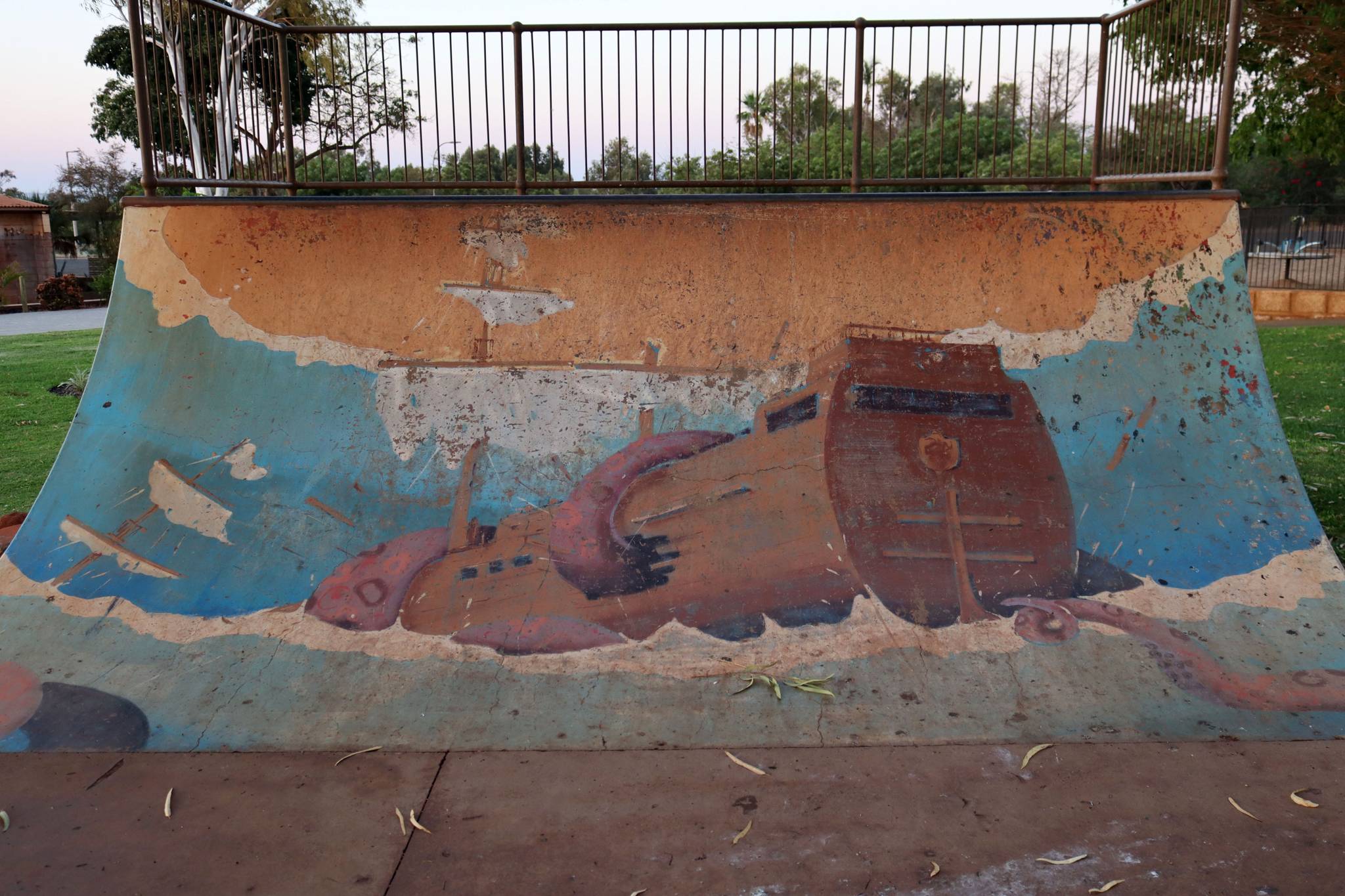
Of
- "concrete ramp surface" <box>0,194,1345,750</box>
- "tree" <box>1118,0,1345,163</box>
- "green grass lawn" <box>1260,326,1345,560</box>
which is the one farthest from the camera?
"tree" <box>1118,0,1345,163</box>

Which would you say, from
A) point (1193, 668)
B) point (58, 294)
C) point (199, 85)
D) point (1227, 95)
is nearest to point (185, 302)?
point (199, 85)

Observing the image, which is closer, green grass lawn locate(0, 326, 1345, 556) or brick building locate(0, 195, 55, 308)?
green grass lawn locate(0, 326, 1345, 556)

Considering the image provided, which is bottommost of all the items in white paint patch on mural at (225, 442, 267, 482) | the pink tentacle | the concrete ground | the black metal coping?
the concrete ground

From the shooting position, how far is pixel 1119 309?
503 centimetres

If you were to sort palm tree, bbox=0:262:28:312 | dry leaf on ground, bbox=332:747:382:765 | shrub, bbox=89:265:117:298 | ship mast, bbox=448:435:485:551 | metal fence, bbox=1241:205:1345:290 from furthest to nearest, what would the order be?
shrub, bbox=89:265:117:298 → palm tree, bbox=0:262:28:312 → metal fence, bbox=1241:205:1345:290 → ship mast, bbox=448:435:485:551 → dry leaf on ground, bbox=332:747:382:765

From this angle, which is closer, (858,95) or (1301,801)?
(1301,801)

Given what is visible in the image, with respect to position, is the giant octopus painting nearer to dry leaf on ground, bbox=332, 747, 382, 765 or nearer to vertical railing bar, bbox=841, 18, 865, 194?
dry leaf on ground, bbox=332, 747, 382, 765

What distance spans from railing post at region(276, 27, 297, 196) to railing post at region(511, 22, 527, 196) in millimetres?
1391

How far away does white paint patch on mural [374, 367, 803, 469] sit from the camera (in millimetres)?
4785

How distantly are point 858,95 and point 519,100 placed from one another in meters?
2.17

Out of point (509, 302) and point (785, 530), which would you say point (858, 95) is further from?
point (785, 530)

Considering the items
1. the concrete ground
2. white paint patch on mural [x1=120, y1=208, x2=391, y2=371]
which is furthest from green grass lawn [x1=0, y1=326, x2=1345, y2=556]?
the concrete ground

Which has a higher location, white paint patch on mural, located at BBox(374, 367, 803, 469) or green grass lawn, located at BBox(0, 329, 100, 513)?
white paint patch on mural, located at BBox(374, 367, 803, 469)

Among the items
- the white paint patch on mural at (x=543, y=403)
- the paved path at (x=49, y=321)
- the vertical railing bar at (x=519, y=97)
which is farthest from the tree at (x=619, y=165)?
the paved path at (x=49, y=321)
